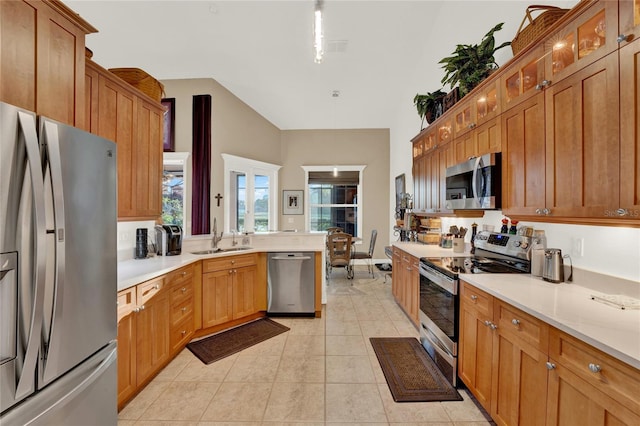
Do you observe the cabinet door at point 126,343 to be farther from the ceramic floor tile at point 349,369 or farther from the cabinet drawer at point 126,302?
the ceramic floor tile at point 349,369

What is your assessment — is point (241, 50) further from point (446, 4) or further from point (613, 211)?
point (613, 211)

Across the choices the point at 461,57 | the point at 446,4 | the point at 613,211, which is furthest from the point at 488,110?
the point at 446,4

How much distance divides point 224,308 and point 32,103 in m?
2.53

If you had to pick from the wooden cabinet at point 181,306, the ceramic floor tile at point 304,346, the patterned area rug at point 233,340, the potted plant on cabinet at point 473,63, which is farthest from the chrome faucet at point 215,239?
the potted plant on cabinet at point 473,63

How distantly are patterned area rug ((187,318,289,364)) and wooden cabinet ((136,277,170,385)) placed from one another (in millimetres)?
382

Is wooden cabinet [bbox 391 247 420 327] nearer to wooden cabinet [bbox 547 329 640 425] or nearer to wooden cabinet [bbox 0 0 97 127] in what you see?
wooden cabinet [bbox 547 329 640 425]

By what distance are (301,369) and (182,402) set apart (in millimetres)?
954

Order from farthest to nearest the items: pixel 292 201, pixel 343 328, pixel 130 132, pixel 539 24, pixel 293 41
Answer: pixel 292 201, pixel 293 41, pixel 343 328, pixel 130 132, pixel 539 24

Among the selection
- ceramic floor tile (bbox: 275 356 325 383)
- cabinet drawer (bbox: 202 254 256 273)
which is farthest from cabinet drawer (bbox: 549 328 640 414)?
cabinet drawer (bbox: 202 254 256 273)

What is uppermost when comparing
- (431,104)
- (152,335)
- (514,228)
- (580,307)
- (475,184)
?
(431,104)

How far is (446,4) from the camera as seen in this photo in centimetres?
352

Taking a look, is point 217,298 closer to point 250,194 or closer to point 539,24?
point 250,194

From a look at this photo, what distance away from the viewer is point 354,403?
198cm

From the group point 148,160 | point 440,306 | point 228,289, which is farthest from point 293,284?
point 148,160
